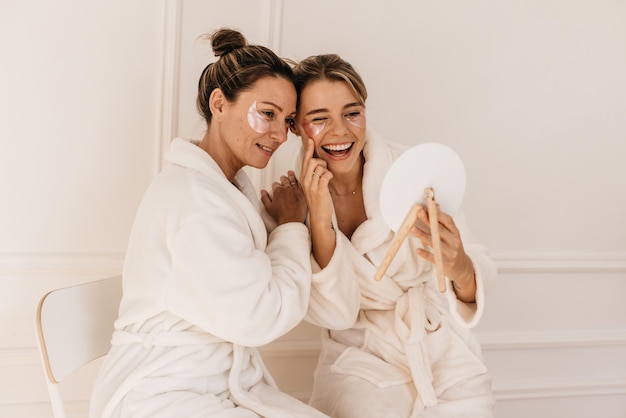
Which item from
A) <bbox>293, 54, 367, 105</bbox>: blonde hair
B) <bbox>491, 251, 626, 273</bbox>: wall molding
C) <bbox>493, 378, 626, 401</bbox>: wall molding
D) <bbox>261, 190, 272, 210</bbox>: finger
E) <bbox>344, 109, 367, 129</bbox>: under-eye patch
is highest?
<bbox>293, 54, 367, 105</bbox>: blonde hair

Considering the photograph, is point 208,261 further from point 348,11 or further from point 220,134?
point 348,11

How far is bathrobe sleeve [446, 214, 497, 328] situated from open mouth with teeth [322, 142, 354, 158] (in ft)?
0.94

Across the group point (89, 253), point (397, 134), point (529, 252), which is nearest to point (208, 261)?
point (89, 253)

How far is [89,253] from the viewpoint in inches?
66.3

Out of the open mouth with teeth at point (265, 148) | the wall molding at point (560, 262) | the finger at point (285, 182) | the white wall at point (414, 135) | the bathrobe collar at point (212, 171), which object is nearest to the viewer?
the bathrobe collar at point (212, 171)

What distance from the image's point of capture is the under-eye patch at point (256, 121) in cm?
131

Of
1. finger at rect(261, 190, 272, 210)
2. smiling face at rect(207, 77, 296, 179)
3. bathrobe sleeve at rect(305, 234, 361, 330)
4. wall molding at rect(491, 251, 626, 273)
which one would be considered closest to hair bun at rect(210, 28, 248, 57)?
smiling face at rect(207, 77, 296, 179)

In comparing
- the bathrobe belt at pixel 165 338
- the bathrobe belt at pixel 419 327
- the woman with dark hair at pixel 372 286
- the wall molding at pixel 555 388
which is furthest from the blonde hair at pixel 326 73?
the wall molding at pixel 555 388

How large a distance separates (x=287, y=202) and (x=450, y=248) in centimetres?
38

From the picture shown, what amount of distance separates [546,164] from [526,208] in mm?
156

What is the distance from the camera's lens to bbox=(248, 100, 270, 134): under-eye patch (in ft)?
4.30

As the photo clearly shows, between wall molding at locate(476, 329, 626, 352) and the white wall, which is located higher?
the white wall

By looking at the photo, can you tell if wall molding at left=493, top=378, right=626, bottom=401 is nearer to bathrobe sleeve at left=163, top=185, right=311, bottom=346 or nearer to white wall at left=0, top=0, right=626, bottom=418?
white wall at left=0, top=0, right=626, bottom=418

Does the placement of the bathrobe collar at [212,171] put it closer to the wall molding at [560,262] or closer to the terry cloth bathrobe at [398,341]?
the terry cloth bathrobe at [398,341]
